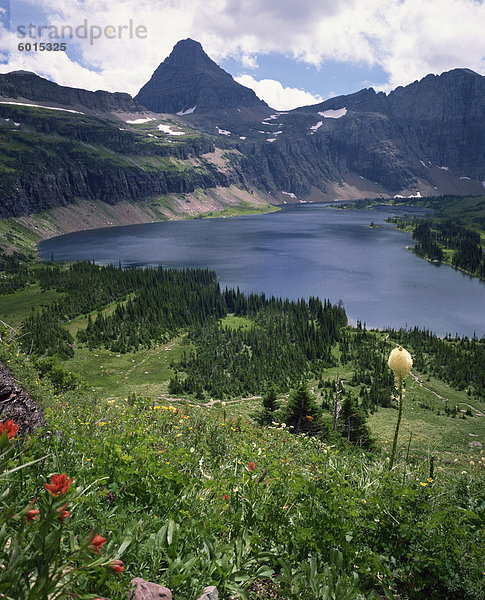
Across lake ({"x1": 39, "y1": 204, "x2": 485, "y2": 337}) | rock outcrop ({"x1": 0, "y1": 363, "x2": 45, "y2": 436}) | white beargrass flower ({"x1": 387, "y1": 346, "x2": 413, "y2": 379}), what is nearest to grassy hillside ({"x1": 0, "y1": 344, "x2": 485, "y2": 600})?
rock outcrop ({"x1": 0, "y1": 363, "x2": 45, "y2": 436})

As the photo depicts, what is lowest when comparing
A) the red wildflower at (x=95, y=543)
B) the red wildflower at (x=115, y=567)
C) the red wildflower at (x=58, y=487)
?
the red wildflower at (x=115, y=567)

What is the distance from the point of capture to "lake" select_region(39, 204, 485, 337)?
79562 millimetres

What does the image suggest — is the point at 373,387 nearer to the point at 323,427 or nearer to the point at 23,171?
the point at 323,427

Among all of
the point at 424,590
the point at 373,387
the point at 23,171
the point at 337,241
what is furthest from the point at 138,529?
the point at 23,171

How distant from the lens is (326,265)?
4683 inches

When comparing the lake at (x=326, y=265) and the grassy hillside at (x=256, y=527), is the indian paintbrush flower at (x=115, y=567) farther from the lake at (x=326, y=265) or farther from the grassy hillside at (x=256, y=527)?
the lake at (x=326, y=265)

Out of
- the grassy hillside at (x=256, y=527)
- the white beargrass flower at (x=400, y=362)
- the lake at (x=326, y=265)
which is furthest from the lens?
the lake at (x=326, y=265)

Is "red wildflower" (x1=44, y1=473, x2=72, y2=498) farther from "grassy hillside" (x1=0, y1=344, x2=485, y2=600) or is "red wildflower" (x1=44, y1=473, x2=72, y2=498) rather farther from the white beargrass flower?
the white beargrass flower

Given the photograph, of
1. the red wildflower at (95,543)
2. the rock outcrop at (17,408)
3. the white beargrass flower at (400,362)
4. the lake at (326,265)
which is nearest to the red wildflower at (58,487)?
the red wildflower at (95,543)

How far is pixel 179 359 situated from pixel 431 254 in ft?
378

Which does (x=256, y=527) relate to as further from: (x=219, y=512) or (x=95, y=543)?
(x=95, y=543)

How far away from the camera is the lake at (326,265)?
3132 inches

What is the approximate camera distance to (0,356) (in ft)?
43.2

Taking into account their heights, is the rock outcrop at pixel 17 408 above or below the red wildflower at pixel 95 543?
below
